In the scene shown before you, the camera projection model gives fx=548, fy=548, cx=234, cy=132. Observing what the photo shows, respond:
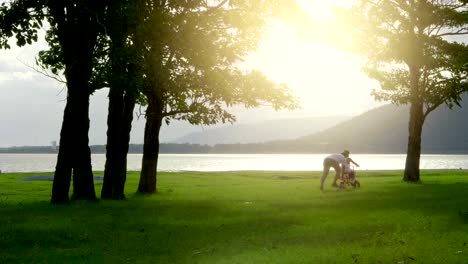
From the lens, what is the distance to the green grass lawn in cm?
1302

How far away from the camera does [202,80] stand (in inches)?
1158

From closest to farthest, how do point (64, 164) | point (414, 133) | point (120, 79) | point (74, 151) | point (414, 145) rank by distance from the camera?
point (120, 79) < point (64, 164) < point (74, 151) < point (414, 145) < point (414, 133)

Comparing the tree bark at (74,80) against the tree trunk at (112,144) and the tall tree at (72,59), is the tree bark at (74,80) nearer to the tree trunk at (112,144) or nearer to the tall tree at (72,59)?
the tall tree at (72,59)

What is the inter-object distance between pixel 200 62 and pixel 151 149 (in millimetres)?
6384

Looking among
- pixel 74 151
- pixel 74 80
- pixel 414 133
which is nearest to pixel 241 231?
pixel 74 151

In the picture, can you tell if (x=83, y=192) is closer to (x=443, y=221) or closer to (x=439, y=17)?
(x=443, y=221)

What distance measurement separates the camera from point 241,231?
55.7ft

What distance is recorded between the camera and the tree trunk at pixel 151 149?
32.0 meters

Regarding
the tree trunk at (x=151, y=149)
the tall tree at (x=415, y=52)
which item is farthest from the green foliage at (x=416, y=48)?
the tree trunk at (x=151, y=149)

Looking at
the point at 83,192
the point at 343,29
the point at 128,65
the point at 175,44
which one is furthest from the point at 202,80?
the point at 343,29

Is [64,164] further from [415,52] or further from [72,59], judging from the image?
[415,52]

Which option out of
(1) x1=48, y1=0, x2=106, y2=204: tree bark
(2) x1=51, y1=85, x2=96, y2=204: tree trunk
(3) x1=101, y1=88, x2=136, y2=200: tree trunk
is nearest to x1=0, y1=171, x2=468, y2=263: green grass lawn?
(2) x1=51, y1=85, x2=96, y2=204: tree trunk

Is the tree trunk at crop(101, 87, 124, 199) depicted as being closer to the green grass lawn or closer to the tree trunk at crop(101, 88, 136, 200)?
the tree trunk at crop(101, 88, 136, 200)

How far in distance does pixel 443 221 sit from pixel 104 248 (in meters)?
10.5
